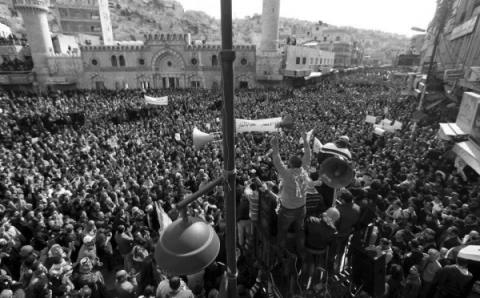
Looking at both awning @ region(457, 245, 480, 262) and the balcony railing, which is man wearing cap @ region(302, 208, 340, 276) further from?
the balcony railing

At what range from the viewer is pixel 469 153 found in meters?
9.02

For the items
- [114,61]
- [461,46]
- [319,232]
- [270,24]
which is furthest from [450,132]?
[114,61]

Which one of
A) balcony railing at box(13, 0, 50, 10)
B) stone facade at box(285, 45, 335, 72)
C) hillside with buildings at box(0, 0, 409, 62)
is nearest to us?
balcony railing at box(13, 0, 50, 10)

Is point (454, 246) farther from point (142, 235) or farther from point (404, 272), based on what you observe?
point (142, 235)

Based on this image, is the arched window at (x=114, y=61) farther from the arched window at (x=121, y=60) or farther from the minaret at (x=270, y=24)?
the minaret at (x=270, y=24)

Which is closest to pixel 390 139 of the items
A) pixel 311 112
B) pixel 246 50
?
pixel 311 112

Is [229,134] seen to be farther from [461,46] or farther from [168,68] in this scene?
[168,68]

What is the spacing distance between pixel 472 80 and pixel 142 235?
15.1 meters

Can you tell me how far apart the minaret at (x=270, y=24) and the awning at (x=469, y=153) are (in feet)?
102

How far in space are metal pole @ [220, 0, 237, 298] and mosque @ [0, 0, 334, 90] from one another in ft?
115

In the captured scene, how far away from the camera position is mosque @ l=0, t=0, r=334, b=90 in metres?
35.5

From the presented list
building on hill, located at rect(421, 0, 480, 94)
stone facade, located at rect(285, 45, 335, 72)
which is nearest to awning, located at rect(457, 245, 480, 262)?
building on hill, located at rect(421, 0, 480, 94)

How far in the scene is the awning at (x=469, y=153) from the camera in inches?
333

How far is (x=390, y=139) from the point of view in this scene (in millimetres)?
12398
